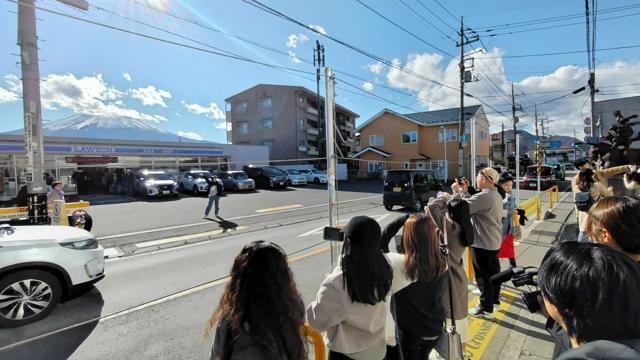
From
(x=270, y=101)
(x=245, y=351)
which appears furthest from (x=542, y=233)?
(x=270, y=101)

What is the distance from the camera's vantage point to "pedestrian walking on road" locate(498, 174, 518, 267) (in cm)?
496

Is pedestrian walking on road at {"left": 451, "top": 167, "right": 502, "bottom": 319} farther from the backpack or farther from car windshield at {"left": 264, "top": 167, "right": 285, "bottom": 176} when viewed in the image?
car windshield at {"left": 264, "top": 167, "right": 285, "bottom": 176}

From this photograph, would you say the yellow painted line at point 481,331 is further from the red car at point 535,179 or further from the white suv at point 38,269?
the red car at point 535,179

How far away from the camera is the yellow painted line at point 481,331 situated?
2996mm

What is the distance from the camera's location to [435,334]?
2.24m

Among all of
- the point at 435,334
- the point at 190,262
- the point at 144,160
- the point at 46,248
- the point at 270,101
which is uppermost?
the point at 270,101

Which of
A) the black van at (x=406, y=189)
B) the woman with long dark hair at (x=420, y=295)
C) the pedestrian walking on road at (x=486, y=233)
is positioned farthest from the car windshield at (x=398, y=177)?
the woman with long dark hair at (x=420, y=295)

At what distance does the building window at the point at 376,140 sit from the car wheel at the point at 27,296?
36.7m

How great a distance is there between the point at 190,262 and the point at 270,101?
41.3m

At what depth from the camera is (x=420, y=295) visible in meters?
2.22

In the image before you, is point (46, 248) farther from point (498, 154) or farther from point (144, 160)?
point (498, 154)

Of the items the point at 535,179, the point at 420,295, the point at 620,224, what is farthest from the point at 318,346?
the point at 535,179

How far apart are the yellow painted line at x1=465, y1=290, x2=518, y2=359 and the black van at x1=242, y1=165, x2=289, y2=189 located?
70.8ft

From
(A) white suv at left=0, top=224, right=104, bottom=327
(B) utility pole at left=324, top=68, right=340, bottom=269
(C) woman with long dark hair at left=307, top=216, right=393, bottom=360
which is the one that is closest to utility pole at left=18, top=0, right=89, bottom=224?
(A) white suv at left=0, top=224, right=104, bottom=327
